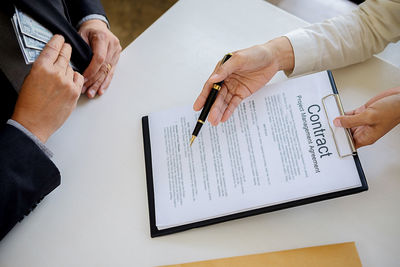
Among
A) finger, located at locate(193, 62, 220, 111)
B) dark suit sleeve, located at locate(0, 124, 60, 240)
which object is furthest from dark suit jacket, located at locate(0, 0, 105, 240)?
finger, located at locate(193, 62, 220, 111)

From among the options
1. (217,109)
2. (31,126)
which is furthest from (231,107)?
(31,126)

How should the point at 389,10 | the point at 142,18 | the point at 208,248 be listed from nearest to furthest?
the point at 208,248, the point at 389,10, the point at 142,18

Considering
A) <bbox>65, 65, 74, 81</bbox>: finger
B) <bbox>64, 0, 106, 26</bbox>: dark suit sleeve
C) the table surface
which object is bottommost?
the table surface

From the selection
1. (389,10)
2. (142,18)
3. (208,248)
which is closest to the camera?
(208,248)

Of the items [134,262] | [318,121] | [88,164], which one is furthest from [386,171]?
[88,164]

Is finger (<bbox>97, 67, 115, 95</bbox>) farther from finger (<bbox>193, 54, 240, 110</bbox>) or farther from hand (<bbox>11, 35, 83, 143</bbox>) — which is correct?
finger (<bbox>193, 54, 240, 110</bbox>)

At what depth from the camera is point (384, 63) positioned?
0.72 meters

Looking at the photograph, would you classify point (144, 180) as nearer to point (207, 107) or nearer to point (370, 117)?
point (207, 107)

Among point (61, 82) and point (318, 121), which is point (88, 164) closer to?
point (61, 82)

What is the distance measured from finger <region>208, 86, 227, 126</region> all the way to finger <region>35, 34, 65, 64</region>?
15.6 inches

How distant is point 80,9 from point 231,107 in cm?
60

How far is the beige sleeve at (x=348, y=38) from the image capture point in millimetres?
698

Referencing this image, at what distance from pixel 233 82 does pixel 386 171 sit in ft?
1.33

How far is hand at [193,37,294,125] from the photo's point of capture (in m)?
0.65
